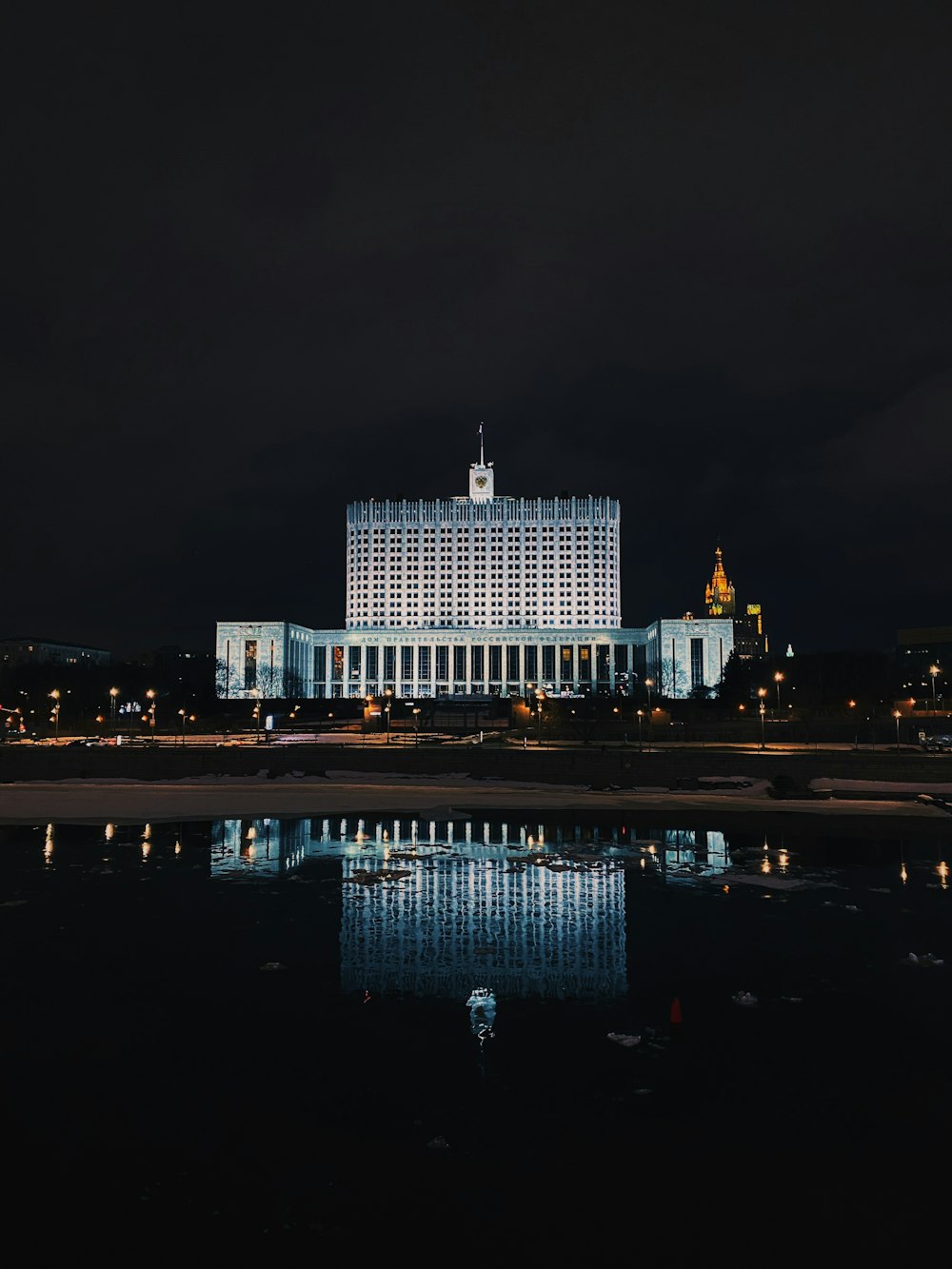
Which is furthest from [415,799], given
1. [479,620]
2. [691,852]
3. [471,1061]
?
[479,620]

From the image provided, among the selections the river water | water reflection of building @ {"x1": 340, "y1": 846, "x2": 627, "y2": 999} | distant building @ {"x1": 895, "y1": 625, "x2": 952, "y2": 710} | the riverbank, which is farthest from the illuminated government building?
the river water

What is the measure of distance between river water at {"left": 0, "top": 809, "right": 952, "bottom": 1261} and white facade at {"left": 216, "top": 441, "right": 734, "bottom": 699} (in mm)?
130356

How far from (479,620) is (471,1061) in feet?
538

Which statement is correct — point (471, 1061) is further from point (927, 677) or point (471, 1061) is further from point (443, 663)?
point (443, 663)

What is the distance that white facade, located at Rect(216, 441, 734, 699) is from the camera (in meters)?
150

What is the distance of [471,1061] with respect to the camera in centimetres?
1084

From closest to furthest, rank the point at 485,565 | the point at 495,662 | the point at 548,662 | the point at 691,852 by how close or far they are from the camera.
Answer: the point at 691,852 → the point at 548,662 → the point at 495,662 → the point at 485,565

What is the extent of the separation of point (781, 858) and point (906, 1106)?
16.6m

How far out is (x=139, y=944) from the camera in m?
16.1

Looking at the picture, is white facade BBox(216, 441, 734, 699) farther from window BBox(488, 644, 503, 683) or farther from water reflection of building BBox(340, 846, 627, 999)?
water reflection of building BBox(340, 846, 627, 999)

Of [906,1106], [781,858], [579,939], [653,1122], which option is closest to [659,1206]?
[653,1122]

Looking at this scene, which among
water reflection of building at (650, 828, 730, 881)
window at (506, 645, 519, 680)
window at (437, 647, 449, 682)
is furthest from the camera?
window at (506, 645, 519, 680)

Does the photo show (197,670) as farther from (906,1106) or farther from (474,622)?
(906,1106)

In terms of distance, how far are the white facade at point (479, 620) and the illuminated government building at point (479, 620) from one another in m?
0.23
